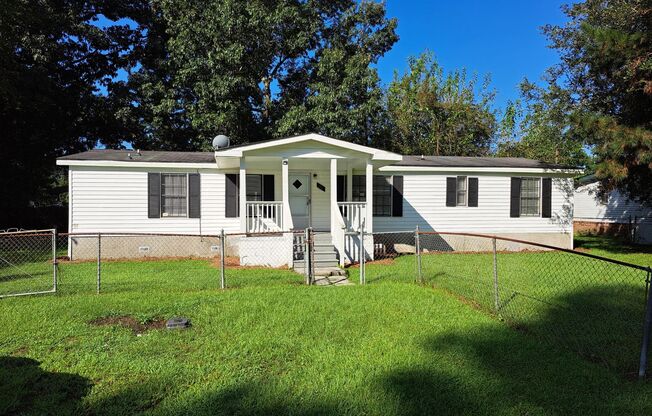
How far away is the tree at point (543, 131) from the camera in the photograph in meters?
16.1

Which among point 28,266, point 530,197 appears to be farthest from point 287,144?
point 530,197

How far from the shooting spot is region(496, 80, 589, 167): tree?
53.0 feet

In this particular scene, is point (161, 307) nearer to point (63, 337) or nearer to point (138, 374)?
point (63, 337)

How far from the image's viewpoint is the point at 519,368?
3.56 m

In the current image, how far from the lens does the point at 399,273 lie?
27.3 feet

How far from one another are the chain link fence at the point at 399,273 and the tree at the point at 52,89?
532 centimetres

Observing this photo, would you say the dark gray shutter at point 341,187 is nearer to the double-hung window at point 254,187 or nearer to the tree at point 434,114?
the double-hung window at point 254,187

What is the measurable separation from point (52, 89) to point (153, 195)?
1023 centimetres

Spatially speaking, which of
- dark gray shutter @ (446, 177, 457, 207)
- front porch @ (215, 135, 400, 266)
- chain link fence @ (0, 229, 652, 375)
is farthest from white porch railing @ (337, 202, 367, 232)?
dark gray shutter @ (446, 177, 457, 207)

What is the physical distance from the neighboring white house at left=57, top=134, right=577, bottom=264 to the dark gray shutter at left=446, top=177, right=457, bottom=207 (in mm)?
35

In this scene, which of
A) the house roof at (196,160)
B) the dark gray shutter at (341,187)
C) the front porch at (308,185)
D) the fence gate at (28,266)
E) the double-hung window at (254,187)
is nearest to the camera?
the fence gate at (28,266)

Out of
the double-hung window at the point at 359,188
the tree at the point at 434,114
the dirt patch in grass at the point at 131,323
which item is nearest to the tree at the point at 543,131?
the tree at the point at 434,114

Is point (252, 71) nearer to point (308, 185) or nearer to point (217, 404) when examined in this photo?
point (308, 185)

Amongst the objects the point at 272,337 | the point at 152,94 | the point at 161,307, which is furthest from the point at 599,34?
the point at 152,94
